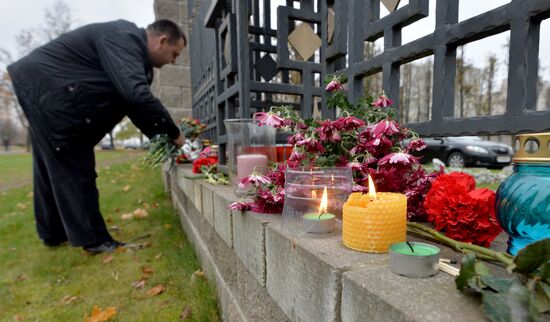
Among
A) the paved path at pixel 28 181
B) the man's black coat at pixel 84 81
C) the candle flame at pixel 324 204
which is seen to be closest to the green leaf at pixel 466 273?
the candle flame at pixel 324 204

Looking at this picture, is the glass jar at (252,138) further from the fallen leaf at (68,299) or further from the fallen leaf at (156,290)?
the fallen leaf at (68,299)

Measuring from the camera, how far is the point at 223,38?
2193mm

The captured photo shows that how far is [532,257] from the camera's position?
0.43m

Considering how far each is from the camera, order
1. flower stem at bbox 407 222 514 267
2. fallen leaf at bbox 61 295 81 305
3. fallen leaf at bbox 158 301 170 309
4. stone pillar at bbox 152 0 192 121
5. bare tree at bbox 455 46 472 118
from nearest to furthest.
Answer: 1. flower stem at bbox 407 222 514 267
2. fallen leaf at bbox 158 301 170 309
3. fallen leaf at bbox 61 295 81 305
4. stone pillar at bbox 152 0 192 121
5. bare tree at bbox 455 46 472 118

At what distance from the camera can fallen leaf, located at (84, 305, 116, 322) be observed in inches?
68.1

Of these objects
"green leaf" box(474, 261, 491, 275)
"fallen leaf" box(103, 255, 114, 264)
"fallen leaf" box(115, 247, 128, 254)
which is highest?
"green leaf" box(474, 261, 491, 275)

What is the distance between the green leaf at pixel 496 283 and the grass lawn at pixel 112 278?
4.88 ft

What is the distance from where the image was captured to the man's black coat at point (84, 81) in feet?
7.46

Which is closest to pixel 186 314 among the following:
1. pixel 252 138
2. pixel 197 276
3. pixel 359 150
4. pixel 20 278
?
pixel 197 276

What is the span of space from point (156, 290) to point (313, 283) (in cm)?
168

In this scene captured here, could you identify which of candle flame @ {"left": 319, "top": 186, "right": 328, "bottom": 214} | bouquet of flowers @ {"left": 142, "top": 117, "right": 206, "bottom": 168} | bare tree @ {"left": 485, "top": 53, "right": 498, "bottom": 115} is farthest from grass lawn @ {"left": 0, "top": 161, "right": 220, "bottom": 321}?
bare tree @ {"left": 485, "top": 53, "right": 498, "bottom": 115}

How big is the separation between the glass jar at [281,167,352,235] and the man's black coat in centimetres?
174

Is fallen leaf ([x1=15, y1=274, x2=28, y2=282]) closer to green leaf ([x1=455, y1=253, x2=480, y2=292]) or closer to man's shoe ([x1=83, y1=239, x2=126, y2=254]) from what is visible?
man's shoe ([x1=83, y1=239, x2=126, y2=254])

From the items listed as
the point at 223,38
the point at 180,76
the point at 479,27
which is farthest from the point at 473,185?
the point at 180,76
